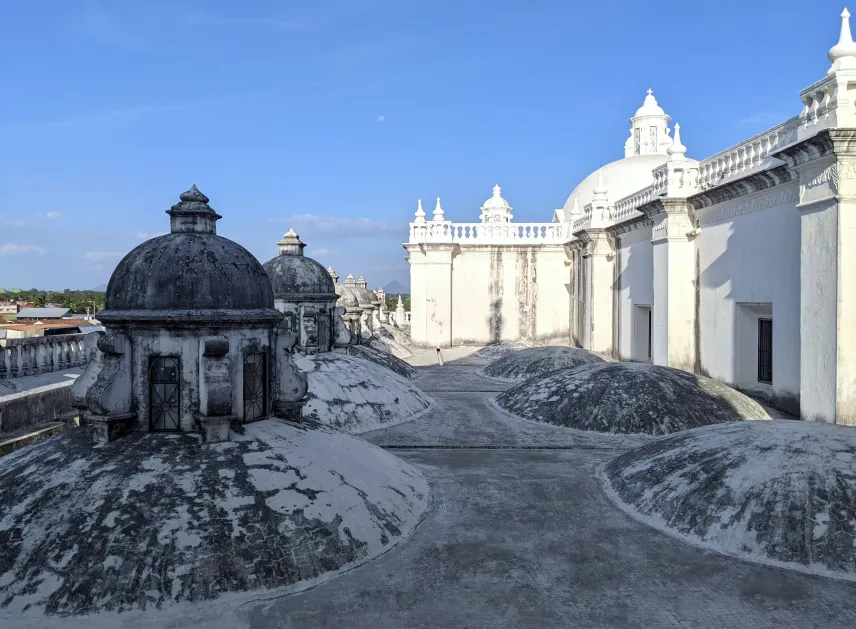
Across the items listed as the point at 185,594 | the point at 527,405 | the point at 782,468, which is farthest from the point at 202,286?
the point at 527,405

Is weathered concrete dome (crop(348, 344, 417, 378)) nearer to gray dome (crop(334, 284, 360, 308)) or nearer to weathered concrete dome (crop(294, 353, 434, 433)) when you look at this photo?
weathered concrete dome (crop(294, 353, 434, 433))

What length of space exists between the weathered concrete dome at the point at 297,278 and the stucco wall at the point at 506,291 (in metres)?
19.3

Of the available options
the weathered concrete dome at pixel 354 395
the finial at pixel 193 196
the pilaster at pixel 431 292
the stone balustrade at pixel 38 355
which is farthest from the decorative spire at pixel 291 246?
the pilaster at pixel 431 292

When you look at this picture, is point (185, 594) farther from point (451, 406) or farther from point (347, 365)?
point (451, 406)

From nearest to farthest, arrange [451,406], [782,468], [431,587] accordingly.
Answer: [431,587] → [782,468] → [451,406]

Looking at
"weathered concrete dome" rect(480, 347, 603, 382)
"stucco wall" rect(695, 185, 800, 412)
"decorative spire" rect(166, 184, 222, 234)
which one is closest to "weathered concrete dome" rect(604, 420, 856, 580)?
"stucco wall" rect(695, 185, 800, 412)

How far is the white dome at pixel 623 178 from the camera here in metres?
38.0

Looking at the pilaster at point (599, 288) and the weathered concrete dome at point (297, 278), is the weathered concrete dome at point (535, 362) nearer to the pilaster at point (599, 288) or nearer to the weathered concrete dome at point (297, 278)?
the pilaster at point (599, 288)

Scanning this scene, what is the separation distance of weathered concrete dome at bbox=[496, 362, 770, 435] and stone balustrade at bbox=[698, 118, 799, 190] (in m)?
5.69

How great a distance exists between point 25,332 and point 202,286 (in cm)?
2593

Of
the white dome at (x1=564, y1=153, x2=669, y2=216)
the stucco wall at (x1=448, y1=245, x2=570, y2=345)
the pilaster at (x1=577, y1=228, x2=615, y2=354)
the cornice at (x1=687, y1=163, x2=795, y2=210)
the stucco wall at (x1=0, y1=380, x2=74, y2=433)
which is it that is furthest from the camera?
the white dome at (x1=564, y1=153, x2=669, y2=216)

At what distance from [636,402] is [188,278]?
11.2m

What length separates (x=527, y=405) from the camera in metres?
17.7

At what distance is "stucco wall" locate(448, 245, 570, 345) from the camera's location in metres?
37.1
